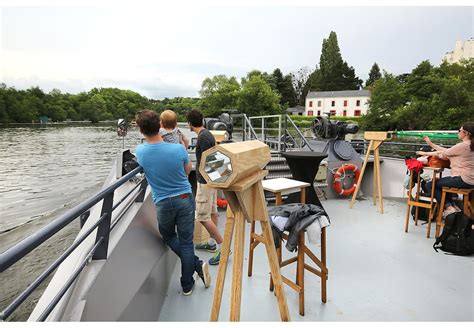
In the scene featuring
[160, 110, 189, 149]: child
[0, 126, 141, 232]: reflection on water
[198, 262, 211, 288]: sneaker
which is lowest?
[0, 126, 141, 232]: reflection on water

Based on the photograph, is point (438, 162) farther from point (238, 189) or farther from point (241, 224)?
point (238, 189)

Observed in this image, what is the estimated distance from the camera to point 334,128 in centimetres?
571

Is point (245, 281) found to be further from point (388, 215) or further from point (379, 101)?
point (379, 101)

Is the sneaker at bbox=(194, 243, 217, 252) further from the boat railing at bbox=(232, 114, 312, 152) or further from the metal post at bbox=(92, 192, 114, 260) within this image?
the boat railing at bbox=(232, 114, 312, 152)

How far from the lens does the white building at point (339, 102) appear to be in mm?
57031

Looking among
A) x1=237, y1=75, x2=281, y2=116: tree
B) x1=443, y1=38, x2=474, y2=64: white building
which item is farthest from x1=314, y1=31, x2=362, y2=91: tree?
x1=237, y1=75, x2=281, y2=116: tree

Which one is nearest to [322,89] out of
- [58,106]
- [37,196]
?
[58,106]

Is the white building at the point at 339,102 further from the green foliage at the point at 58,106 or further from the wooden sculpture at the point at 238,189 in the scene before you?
the wooden sculpture at the point at 238,189

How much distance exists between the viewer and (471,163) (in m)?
3.26

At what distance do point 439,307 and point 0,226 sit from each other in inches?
413

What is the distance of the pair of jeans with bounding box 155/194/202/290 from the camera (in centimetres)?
212

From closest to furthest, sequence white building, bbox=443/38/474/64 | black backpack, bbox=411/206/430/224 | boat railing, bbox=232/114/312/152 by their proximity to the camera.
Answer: black backpack, bbox=411/206/430/224 < boat railing, bbox=232/114/312/152 < white building, bbox=443/38/474/64

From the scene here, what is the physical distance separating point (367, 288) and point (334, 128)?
375 cm

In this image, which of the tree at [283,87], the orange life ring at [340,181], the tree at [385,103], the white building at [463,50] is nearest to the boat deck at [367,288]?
the orange life ring at [340,181]
